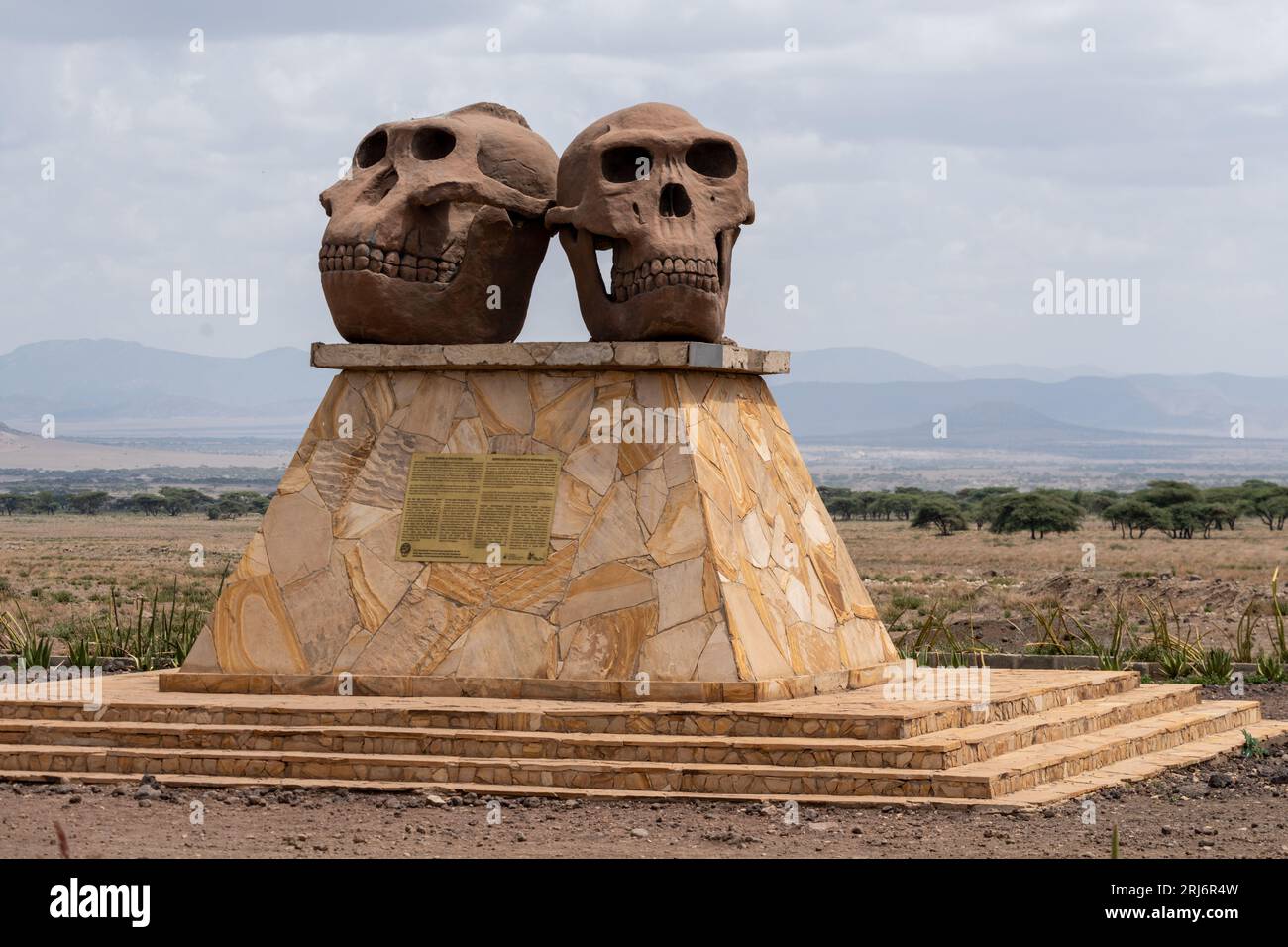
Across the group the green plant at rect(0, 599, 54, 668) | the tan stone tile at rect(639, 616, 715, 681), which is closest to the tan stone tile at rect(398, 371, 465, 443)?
the tan stone tile at rect(639, 616, 715, 681)

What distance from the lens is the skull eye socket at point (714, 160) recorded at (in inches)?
469

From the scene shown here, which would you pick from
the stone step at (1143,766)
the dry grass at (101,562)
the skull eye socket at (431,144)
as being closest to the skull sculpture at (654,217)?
the skull eye socket at (431,144)

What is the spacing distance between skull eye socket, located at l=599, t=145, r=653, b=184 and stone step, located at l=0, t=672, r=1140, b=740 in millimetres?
3317

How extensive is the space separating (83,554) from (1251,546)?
2657cm

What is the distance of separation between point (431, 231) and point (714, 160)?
1.87 m

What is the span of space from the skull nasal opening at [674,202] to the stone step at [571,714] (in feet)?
10.2

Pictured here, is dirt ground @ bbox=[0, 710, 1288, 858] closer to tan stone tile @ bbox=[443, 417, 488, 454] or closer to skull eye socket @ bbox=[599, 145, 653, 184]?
tan stone tile @ bbox=[443, 417, 488, 454]

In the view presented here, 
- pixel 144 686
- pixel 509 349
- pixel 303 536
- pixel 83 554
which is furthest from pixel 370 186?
pixel 83 554

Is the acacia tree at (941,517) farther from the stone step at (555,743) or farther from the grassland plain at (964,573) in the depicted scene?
the stone step at (555,743)

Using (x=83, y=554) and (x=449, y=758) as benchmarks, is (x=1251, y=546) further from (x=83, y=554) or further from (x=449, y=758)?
(x=449, y=758)

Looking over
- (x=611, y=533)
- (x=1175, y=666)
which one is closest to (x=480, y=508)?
(x=611, y=533)

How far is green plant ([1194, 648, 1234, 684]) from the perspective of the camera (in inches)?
589

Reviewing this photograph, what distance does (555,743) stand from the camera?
9.95m

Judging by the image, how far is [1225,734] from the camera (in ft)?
40.0
